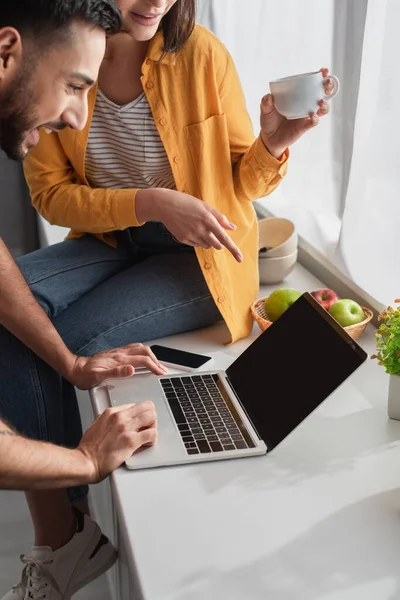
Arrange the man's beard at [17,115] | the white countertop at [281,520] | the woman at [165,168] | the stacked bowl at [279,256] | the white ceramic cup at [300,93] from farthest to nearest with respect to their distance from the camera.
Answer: the stacked bowl at [279,256], the woman at [165,168], the white ceramic cup at [300,93], the man's beard at [17,115], the white countertop at [281,520]

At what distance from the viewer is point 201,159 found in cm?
155

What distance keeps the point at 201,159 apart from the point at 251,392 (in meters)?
0.52

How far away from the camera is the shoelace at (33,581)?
1.40 meters

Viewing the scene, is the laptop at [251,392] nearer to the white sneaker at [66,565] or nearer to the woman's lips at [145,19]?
the white sneaker at [66,565]

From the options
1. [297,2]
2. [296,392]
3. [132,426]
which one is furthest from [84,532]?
[297,2]

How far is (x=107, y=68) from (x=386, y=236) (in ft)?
2.18

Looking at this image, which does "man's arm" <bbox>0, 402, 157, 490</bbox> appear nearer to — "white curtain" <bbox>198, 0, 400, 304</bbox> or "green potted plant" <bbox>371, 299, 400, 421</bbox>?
"green potted plant" <bbox>371, 299, 400, 421</bbox>

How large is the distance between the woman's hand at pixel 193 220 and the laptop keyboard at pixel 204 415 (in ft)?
0.77

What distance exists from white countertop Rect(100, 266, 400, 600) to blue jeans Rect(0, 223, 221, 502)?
1.45ft

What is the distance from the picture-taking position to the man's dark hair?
1062 mm

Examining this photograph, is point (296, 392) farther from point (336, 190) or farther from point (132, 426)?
point (336, 190)

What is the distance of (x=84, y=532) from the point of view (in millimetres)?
1510

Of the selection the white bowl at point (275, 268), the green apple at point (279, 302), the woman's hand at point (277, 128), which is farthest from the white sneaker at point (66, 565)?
the woman's hand at point (277, 128)

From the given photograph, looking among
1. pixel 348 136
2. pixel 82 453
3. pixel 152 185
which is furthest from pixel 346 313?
pixel 82 453
